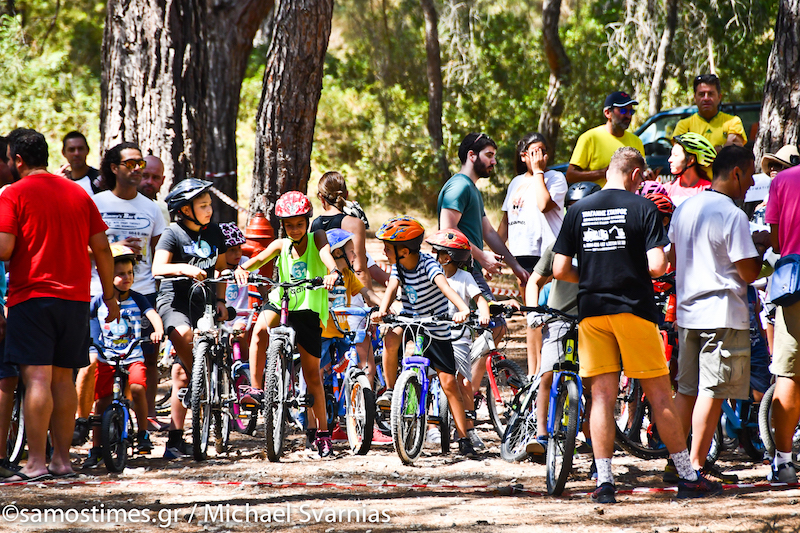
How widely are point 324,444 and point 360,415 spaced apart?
35cm

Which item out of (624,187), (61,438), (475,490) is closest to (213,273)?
(61,438)

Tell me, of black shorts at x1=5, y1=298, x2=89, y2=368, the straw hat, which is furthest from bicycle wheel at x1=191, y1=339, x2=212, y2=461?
the straw hat

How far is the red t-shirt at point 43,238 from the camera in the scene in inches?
236

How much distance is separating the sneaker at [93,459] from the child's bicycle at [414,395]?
6.85ft

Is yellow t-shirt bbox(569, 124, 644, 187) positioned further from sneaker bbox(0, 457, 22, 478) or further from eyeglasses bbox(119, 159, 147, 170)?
sneaker bbox(0, 457, 22, 478)

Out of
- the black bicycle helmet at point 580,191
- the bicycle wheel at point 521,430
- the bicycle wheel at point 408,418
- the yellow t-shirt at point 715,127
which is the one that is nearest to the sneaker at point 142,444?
the bicycle wheel at point 408,418

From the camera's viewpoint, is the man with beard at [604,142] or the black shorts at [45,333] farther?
the man with beard at [604,142]

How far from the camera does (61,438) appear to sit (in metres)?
6.11

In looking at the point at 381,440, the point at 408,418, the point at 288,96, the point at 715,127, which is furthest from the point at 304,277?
the point at 715,127

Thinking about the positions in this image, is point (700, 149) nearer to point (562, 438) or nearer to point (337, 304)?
point (562, 438)

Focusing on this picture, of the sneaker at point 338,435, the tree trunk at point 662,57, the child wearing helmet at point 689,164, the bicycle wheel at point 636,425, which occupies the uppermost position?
the tree trunk at point 662,57

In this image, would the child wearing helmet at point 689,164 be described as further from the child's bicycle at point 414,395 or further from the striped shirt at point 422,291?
the child's bicycle at point 414,395

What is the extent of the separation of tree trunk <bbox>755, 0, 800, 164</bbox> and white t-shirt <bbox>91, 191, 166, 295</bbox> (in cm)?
597

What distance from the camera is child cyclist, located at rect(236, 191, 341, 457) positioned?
22.9ft
